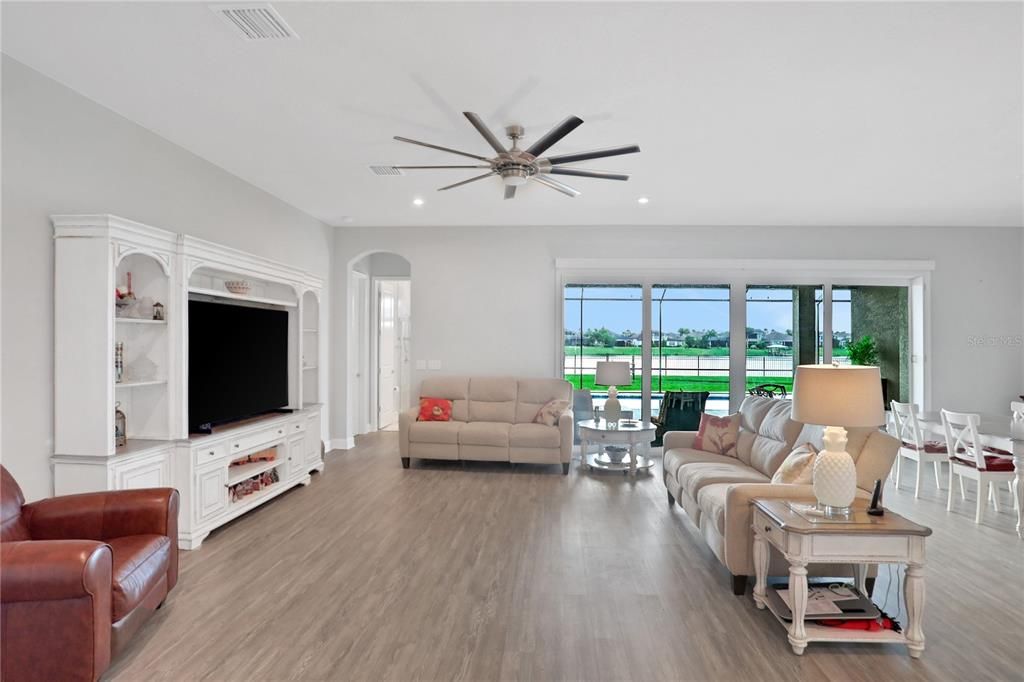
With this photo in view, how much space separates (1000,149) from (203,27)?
5228 millimetres

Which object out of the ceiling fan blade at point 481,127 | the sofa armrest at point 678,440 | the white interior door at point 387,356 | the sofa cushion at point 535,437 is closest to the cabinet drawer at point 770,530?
the sofa armrest at point 678,440

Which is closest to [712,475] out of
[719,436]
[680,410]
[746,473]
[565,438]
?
[746,473]

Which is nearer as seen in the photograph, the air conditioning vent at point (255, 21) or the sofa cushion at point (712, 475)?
the air conditioning vent at point (255, 21)

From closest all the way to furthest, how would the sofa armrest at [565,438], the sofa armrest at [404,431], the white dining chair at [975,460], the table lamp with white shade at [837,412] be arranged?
the table lamp with white shade at [837,412] → the white dining chair at [975,460] → the sofa armrest at [565,438] → the sofa armrest at [404,431]

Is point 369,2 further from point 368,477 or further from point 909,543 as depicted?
point 368,477

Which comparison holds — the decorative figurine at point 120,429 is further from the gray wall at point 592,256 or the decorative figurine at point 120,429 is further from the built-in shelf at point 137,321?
the gray wall at point 592,256

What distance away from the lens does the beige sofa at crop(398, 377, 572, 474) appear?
18.4ft

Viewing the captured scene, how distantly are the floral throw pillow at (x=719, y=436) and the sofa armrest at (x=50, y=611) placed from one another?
4003mm

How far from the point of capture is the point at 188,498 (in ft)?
11.6

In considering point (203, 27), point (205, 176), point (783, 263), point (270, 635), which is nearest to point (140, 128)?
point (205, 176)

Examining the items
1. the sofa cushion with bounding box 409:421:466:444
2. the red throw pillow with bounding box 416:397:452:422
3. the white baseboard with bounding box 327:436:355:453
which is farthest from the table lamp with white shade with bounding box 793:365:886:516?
the white baseboard with bounding box 327:436:355:453

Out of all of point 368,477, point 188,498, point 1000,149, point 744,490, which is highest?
point 1000,149

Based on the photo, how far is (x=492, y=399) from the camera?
6293mm

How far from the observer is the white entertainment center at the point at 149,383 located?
2.99 metres
